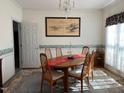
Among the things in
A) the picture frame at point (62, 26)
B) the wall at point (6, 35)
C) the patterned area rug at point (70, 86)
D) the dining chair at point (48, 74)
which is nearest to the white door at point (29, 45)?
the picture frame at point (62, 26)

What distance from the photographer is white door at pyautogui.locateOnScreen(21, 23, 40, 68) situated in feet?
19.4

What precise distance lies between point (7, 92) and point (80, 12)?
4503mm

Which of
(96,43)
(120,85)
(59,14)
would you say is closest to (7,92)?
(120,85)

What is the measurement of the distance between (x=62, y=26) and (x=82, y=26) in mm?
902

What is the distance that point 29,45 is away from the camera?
5.95 metres

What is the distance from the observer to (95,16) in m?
6.53

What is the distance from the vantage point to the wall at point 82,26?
6.34 m

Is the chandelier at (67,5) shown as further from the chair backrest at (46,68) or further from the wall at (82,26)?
the chair backrest at (46,68)

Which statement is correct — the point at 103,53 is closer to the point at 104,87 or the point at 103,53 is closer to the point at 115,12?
the point at 115,12

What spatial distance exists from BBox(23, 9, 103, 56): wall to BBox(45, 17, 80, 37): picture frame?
0.13 m

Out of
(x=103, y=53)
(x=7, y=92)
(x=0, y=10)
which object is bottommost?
(x=7, y=92)

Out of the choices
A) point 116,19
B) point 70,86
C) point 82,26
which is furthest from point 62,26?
point 70,86

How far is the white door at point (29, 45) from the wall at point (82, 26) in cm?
39

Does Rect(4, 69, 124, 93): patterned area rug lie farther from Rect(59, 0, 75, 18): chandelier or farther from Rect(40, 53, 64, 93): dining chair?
Rect(59, 0, 75, 18): chandelier
